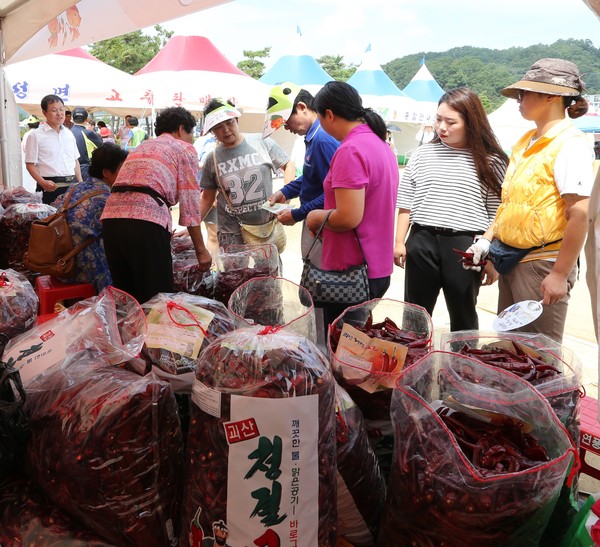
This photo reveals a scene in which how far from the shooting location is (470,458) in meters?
0.96

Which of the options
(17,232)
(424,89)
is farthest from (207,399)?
(424,89)

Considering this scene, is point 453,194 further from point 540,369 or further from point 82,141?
point 82,141

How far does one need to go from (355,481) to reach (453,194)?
1817 millimetres

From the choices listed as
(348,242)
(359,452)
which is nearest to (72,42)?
(348,242)

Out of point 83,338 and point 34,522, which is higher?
point 83,338

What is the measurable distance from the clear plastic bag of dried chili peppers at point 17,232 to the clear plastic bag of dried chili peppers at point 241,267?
1284mm

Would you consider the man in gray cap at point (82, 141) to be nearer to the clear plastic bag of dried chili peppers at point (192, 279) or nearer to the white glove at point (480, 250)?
the clear plastic bag of dried chili peppers at point (192, 279)

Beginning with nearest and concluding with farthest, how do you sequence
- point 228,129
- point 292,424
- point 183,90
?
1. point 292,424
2. point 228,129
3. point 183,90

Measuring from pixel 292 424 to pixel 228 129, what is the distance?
2811mm

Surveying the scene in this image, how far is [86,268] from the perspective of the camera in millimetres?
2934

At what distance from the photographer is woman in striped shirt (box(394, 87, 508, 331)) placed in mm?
2617

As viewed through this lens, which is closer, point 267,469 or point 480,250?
point 267,469

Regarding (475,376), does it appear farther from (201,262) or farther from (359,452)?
(201,262)

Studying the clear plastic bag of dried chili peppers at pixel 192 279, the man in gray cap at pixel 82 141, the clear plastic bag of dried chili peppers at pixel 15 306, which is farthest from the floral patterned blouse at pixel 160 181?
the man in gray cap at pixel 82 141
